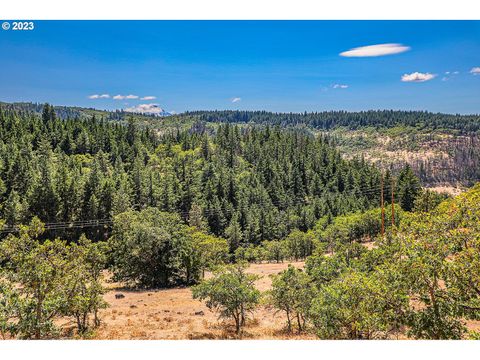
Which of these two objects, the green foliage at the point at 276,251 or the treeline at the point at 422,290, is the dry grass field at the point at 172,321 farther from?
the green foliage at the point at 276,251

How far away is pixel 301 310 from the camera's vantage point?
26125mm

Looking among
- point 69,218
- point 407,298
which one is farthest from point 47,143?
point 407,298

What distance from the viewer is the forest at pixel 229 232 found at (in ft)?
53.9

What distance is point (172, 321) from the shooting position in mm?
30938

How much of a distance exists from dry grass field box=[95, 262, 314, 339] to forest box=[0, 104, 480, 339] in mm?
1306

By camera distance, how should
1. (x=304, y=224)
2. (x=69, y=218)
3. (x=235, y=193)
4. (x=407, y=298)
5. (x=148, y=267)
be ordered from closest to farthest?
(x=407, y=298) → (x=148, y=267) → (x=69, y=218) → (x=304, y=224) → (x=235, y=193)

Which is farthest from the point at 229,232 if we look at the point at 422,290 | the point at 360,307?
the point at 422,290

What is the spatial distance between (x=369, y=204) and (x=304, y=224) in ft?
76.1

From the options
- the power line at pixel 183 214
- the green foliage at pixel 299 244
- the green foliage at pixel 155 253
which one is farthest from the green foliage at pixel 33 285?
the green foliage at pixel 299 244

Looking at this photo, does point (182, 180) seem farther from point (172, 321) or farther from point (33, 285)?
point (33, 285)

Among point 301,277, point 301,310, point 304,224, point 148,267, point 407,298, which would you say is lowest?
point 304,224

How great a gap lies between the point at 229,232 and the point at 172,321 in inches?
2508

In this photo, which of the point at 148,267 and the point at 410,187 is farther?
the point at 410,187

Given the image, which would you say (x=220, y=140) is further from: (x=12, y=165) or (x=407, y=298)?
(x=407, y=298)
